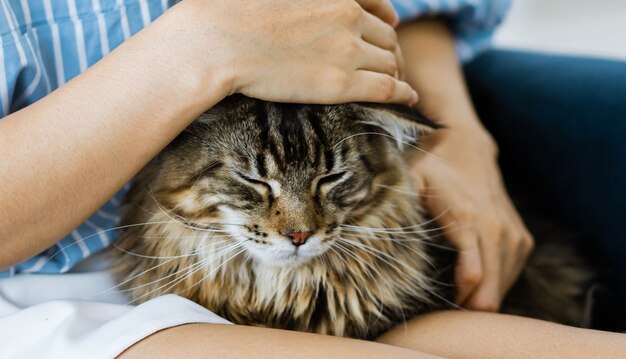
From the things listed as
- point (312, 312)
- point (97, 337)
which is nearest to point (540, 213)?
point (312, 312)

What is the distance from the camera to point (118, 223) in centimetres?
111

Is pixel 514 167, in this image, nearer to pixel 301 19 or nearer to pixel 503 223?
pixel 503 223

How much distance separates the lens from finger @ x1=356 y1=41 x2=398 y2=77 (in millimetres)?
990

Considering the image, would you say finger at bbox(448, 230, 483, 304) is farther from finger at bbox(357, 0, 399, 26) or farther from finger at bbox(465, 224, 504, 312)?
A: finger at bbox(357, 0, 399, 26)

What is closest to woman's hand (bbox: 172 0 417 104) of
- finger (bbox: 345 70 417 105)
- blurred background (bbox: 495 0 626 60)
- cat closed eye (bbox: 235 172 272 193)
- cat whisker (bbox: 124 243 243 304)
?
finger (bbox: 345 70 417 105)

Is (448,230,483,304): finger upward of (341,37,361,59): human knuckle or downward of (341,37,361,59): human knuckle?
downward

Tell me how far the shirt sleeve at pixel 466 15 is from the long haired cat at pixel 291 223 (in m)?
0.34

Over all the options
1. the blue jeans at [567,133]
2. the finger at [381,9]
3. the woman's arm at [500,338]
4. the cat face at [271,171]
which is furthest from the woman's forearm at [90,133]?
the blue jeans at [567,133]

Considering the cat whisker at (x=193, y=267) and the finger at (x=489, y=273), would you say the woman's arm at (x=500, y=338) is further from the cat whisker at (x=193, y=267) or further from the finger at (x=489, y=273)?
the cat whisker at (x=193, y=267)

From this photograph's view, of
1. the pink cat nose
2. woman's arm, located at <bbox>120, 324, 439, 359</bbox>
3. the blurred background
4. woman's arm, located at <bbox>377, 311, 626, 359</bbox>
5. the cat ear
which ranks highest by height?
the cat ear

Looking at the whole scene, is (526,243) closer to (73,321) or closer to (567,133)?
(567,133)

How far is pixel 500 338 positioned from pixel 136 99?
0.60 metres

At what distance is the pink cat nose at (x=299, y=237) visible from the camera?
0.96 m

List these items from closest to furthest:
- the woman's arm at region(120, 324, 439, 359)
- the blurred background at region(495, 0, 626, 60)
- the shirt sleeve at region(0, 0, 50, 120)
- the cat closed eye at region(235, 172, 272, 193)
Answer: the woman's arm at region(120, 324, 439, 359), the shirt sleeve at region(0, 0, 50, 120), the cat closed eye at region(235, 172, 272, 193), the blurred background at region(495, 0, 626, 60)
